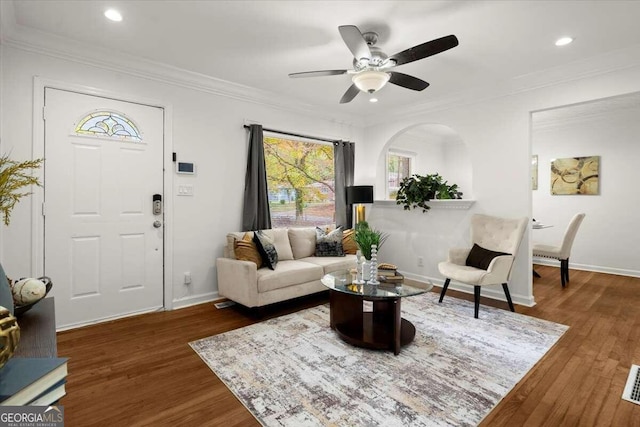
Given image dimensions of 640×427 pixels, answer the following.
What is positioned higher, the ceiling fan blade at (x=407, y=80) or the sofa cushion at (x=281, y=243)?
the ceiling fan blade at (x=407, y=80)

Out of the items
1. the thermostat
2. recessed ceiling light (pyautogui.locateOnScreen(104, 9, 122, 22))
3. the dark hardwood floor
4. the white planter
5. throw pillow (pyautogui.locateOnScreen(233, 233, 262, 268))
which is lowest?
the dark hardwood floor

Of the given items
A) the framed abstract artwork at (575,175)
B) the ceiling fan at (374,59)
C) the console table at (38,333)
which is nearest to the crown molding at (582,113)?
the framed abstract artwork at (575,175)

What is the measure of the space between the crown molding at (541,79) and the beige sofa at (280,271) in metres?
2.45

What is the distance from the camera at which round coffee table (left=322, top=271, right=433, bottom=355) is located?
8.37ft

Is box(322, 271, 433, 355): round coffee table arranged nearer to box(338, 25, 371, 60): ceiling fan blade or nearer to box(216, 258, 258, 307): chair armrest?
box(216, 258, 258, 307): chair armrest

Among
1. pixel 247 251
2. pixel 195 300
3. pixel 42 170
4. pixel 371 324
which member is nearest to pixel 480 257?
pixel 371 324

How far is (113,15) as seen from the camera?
8.28 feet

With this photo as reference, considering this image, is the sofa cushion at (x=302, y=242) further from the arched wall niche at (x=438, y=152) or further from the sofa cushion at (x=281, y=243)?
the arched wall niche at (x=438, y=152)

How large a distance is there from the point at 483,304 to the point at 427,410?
2.32 m

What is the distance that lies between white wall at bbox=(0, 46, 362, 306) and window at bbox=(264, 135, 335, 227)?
411 mm

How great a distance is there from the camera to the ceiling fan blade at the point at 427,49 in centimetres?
220

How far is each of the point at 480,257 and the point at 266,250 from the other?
7.90 feet

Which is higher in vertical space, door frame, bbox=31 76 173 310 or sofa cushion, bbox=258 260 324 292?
door frame, bbox=31 76 173 310

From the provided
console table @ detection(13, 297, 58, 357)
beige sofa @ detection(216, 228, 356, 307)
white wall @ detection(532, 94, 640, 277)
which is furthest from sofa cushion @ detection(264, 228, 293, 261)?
white wall @ detection(532, 94, 640, 277)
